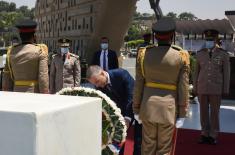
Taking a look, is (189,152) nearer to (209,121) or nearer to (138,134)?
(209,121)

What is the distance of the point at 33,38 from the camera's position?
Answer: 496cm

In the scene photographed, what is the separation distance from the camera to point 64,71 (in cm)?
696

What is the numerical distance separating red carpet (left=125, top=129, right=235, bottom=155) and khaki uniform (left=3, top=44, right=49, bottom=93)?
55.1 inches

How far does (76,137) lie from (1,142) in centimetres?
27

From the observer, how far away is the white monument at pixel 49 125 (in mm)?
1243

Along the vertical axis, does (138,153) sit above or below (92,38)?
below

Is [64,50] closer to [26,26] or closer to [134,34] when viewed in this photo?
[26,26]

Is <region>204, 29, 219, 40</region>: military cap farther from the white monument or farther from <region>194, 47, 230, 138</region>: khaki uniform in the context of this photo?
the white monument

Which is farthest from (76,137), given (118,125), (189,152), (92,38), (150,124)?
(92,38)

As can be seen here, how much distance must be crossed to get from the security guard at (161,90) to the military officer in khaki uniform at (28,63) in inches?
45.7

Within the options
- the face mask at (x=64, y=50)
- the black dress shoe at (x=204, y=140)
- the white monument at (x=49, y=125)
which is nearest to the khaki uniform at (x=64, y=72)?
the face mask at (x=64, y=50)

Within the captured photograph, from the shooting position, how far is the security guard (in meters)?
3.96

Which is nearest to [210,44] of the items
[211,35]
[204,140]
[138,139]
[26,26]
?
[211,35]

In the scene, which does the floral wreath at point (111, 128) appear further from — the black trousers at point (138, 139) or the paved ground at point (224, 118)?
the paved ground at point (224, 118)
